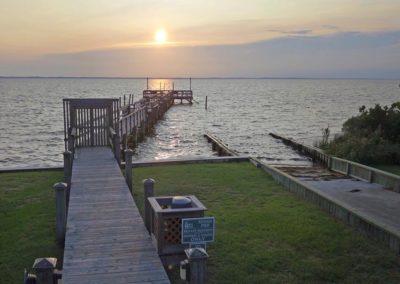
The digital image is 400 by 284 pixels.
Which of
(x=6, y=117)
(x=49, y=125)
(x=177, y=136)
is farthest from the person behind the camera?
(x=6, y=117)

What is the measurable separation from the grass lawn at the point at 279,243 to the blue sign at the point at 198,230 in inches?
45.9

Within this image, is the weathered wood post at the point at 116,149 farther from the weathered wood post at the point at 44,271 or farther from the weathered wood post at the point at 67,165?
the weathered wood post at the point at 44,271

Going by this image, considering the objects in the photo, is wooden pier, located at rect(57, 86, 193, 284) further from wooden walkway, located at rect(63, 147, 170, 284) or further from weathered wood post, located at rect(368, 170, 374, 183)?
weathered wood post, located at rect(368, 170, 374, 183)

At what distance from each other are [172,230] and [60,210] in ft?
8.09

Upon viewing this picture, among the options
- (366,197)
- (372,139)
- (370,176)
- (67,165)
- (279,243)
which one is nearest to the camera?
(279,243)

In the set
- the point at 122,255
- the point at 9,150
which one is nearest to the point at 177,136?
the point at 9,150

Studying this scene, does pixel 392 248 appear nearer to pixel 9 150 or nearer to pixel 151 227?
pixel 151 227

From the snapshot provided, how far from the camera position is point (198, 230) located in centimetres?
643

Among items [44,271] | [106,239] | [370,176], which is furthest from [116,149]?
[44,271]

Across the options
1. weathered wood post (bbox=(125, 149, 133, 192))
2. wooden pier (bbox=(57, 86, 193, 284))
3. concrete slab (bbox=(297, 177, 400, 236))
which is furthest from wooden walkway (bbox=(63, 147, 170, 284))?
concrete slab (bbox=(297, 177, 400, 236))

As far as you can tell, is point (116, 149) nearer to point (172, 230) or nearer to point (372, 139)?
point (172, 230)

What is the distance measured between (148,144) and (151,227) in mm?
27563

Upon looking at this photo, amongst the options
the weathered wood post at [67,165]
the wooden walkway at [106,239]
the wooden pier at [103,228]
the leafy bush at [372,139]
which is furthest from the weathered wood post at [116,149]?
the leafy bush at [372,139]

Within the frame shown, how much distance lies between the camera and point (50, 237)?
9.00 m
